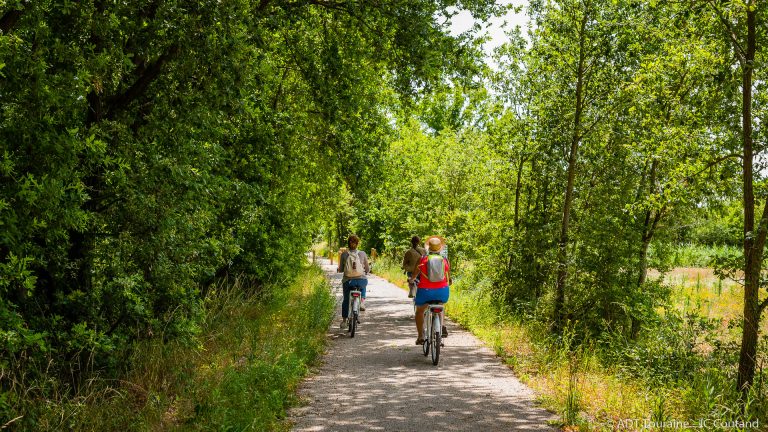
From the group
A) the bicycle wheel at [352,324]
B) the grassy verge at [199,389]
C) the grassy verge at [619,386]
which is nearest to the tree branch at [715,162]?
the grassy verge at [619,386]

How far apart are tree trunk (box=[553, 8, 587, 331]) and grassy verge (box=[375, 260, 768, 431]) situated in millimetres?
567

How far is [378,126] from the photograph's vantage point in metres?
15.2

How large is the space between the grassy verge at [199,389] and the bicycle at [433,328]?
1.86 metres

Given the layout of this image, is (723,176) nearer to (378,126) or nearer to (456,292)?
(378,126)

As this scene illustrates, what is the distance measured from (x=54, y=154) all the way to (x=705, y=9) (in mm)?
7357

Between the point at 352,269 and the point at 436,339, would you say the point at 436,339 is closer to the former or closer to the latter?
the point at 436,339

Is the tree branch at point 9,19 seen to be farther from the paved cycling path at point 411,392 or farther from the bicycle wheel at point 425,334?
the bicycle wheel at point 425,334

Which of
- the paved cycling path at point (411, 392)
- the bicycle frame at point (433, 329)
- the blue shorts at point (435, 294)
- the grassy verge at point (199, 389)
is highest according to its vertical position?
the blue shorts at point (435, 294)

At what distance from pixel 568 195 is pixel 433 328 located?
4.60 m

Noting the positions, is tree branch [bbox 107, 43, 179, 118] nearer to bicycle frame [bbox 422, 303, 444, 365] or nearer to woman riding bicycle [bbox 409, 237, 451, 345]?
woman riding bicycle [bbox 409, 237, 451, 345]

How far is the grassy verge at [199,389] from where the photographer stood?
18.4 ft

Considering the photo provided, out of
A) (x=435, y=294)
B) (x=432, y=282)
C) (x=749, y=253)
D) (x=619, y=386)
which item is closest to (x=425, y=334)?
(x=435, y=294)

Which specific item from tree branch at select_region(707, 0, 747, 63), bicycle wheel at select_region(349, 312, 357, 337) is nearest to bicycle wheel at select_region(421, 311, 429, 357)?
bicycle wheel at select_region(349, 312, 357, 337)

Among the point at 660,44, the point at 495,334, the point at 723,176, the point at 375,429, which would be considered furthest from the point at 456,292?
the point at 375,429
